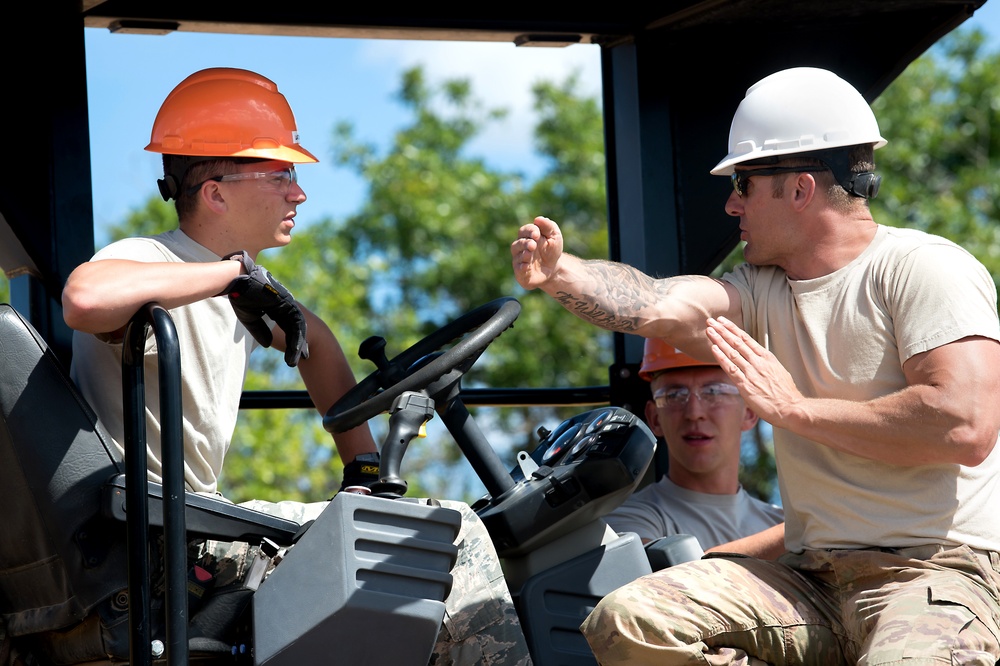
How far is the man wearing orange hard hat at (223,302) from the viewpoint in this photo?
8.36ft

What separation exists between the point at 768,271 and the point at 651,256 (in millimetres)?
788

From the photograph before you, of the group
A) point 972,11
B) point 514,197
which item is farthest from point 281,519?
point 514,197

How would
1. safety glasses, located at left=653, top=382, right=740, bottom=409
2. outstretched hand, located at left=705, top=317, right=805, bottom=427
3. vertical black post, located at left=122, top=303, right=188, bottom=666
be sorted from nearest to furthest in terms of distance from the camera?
vertical black post, located at left=122, top=303, right=188, bottom=666
outstretched hand, located at left=705, top=317, right=805, bottom=427
safety glasses, located at left=653, top=382, right=740, bottom=409

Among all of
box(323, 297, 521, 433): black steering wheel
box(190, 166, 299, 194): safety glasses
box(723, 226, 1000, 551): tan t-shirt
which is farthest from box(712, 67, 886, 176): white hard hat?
box(190, 166, 299, 194): safety glasses

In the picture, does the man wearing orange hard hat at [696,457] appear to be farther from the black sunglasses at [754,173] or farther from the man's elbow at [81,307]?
the man's elbow at [81,307]

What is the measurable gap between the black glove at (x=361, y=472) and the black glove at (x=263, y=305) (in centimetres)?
42

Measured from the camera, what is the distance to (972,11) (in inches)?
155

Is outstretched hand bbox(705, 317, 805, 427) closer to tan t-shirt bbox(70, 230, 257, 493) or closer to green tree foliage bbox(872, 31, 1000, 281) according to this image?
tan t-shirt bbox(70, 230, 257, 493)

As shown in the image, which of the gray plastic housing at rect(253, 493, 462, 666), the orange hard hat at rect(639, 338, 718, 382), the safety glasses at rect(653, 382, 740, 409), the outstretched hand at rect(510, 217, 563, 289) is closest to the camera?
the gray plastic housing at rect(253, 493, 462, 666)

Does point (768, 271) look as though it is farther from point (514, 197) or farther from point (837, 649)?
point (514, 197)

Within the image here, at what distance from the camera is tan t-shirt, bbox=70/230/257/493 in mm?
2811

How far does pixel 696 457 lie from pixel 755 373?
4.75ft

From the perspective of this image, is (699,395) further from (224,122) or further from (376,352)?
(224,122)

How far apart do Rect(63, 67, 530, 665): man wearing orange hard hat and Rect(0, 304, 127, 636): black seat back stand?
0.14 meters
